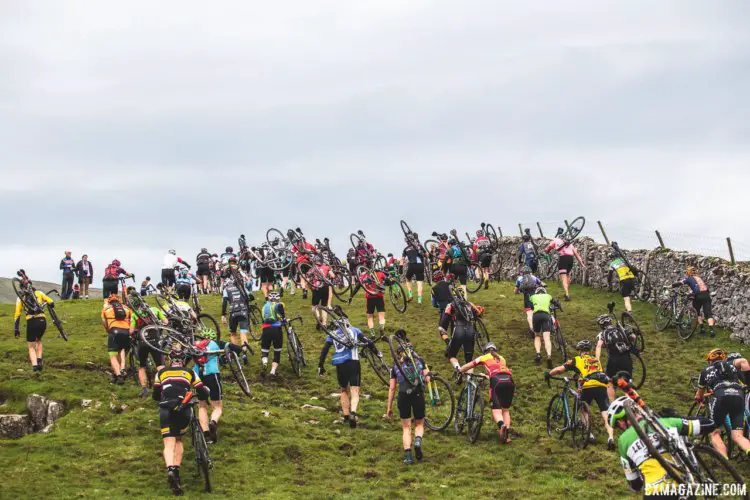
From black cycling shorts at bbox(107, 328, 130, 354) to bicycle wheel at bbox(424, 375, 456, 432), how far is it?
8.33 meters

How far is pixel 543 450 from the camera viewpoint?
17.0 m

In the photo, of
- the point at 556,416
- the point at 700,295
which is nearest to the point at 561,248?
the point at 700,295

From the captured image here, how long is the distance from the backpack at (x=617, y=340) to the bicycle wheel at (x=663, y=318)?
10.3 meters

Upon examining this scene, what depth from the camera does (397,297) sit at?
3078 cm

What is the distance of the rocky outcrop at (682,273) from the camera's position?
2764 cm

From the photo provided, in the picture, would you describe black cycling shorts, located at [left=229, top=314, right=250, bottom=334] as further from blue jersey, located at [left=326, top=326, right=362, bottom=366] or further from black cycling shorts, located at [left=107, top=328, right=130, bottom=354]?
blue jersey, located at [left=326, top=326, right=362, bottom=366]

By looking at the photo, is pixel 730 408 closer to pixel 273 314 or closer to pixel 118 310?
pixel 273 314

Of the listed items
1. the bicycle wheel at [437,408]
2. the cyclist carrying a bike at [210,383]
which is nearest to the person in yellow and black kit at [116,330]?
the cyclist carrying a bike at [210,383]

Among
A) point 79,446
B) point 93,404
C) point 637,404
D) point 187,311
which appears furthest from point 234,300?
point 637,404

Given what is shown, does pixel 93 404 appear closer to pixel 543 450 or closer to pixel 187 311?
pixel 187 311

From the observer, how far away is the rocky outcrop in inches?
1088

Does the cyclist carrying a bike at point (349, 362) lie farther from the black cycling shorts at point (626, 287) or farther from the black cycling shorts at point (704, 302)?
the black cycling shorts at point (626, 287)

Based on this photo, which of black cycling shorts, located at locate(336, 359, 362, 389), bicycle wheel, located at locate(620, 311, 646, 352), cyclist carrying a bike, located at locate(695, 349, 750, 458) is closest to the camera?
cyclist carrying a bike, located at locate(695, 349, 750, 458)

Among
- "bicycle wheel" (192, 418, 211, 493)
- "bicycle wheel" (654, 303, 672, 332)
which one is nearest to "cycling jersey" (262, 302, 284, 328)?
"bicycle wheel" (192, 418, 211, 493)
